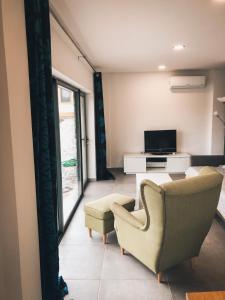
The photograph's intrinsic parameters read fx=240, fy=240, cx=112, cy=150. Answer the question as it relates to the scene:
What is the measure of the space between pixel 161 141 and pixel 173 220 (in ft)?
13.9

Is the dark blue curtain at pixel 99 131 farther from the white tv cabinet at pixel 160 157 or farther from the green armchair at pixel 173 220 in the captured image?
the green armchair at pixel 173 220

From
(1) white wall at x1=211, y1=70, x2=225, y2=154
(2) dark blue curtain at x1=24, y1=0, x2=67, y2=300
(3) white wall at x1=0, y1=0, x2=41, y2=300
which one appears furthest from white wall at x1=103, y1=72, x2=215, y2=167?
(3) white wall at x1=0, y1=0, x2=41, y2=300

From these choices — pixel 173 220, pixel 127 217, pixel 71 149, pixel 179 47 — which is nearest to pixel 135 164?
pixel 71 149

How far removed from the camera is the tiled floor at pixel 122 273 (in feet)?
6.73

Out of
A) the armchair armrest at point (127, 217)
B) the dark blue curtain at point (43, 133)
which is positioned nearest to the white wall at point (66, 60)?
the dark blue curtain at point (43, 133)

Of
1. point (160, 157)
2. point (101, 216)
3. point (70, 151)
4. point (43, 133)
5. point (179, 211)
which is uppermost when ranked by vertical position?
point (43, 133)

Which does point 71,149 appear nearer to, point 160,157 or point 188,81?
point 160,157

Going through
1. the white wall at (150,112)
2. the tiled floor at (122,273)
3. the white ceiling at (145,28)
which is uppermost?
the white ceiling at (145,28)

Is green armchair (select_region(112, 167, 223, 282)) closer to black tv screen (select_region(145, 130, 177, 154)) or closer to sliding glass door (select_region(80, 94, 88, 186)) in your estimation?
sliding glass door (select_region(80, 94, 88, 186))

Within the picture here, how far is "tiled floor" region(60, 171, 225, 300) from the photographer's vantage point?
2052 millimetres

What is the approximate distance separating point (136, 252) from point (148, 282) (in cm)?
27

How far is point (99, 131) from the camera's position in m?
5.40

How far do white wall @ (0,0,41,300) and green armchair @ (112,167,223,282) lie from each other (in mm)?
860

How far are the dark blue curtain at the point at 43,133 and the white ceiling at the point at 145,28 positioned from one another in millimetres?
840
